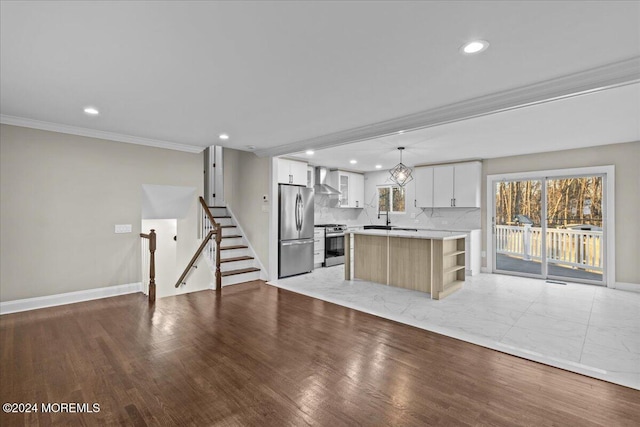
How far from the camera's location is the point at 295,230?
243 inches

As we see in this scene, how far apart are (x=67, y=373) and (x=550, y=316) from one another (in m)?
5.14

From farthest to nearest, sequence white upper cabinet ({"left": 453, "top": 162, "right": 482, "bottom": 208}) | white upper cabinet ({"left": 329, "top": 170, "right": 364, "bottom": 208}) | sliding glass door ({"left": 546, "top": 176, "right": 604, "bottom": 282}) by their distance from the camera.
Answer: white upper cabinet ({"left": 329, "top": 170, "right": 364, "bottom": 208}) → white upper cabinet ({"left": 453, "top": 162, "right": 482, "bottom": 208}) → sliding glass door ({"left": 546, "top": 176, "right": 604, "bottom": 282})

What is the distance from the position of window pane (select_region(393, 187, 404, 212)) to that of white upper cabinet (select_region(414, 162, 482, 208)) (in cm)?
79

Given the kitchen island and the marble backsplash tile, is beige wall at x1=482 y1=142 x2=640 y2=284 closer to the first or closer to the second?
the marble backsplash tile

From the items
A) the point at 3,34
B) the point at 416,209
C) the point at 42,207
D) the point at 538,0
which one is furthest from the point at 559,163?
the point at 42,207

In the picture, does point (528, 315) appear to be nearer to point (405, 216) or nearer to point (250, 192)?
point (405, 216)

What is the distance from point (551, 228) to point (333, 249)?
4.47m

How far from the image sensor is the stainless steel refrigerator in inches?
236

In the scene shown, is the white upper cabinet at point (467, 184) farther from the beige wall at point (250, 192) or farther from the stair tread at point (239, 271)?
the stair tread at point (239, 271)

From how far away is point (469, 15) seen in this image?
1.77m

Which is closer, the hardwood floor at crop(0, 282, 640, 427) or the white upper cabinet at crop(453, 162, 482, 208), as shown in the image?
the hardwood floor at crop(0, 282, 640, 427)

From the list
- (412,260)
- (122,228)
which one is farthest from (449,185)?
(122,228)

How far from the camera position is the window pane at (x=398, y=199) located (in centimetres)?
817

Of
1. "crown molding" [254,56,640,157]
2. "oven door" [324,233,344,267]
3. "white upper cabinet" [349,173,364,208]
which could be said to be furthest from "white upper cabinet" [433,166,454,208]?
"crown molding" [254,56,640,157]
